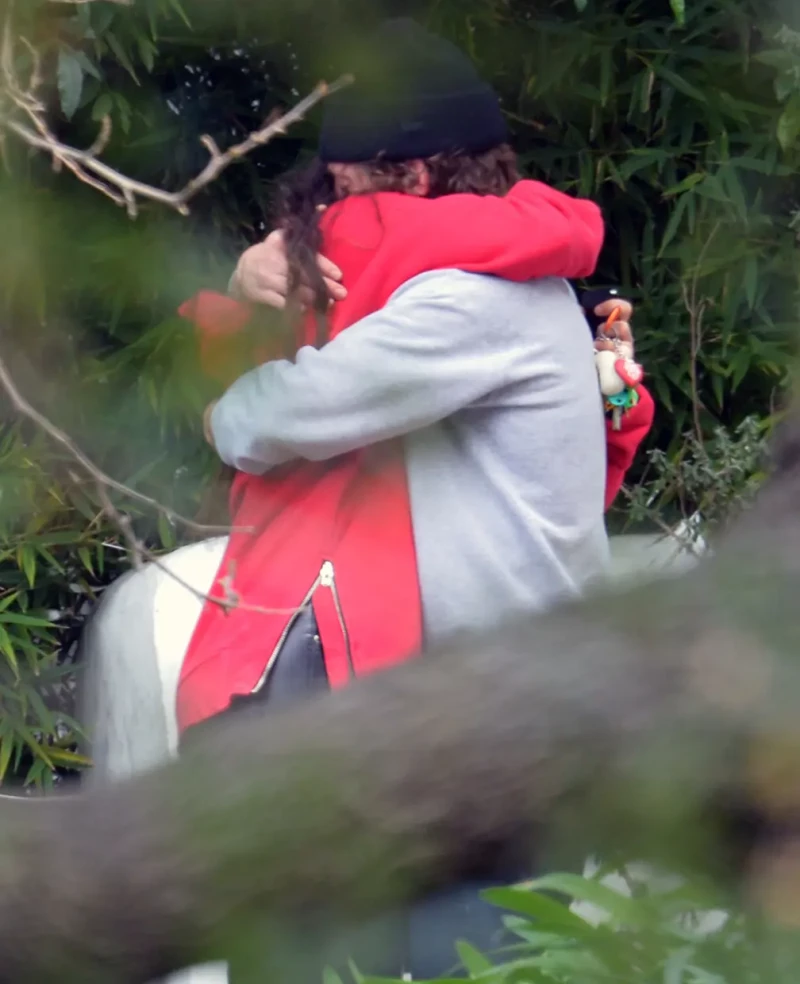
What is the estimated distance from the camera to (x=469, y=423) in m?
1.35

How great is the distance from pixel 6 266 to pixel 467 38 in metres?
→ 0.34

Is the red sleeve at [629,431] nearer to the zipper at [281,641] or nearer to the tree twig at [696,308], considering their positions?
the tree twig at [696,308]

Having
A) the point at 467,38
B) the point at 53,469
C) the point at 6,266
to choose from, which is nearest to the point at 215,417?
the point at 53,469

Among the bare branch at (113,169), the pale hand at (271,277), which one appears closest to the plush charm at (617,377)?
the pale hand at (271,277)

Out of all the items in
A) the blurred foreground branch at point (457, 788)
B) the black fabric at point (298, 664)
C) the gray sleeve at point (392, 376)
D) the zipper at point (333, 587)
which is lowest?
the black fabric at point (298, 664)

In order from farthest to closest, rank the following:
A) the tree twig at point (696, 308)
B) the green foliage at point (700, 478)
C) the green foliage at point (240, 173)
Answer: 1. the green foliage at point (700, 478)
2. the tree twig at point (696, 308)
3. the green foliage at point (240, 173)

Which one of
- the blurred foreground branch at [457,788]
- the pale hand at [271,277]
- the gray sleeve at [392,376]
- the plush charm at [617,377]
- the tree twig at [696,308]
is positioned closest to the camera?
the blurred foreground branch at [457,788]

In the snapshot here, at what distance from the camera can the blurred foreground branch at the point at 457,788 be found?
33 centimetres

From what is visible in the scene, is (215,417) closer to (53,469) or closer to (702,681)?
(53,469)

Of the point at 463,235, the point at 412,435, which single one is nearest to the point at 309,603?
the point at 412,435

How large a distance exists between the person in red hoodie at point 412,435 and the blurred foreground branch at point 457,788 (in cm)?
87

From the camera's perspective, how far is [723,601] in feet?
1.11

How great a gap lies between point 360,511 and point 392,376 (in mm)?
160

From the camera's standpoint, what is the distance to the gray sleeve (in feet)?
4.07
